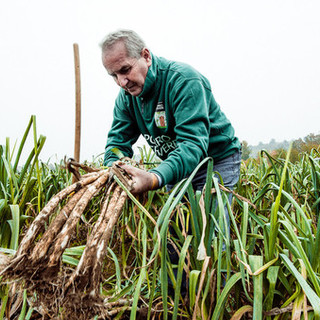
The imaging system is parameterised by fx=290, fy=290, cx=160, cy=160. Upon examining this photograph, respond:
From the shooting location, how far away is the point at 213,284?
85 cm

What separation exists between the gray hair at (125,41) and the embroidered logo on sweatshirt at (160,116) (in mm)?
262

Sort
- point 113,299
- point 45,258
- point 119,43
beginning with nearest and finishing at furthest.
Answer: point 45,258, point 113,299, point 119,43

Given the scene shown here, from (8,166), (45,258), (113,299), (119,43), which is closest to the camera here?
(45,258)

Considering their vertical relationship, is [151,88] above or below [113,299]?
above

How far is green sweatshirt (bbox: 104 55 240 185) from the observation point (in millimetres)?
1178

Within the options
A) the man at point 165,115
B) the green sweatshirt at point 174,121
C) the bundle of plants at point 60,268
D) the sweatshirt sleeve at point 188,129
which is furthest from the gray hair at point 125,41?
the bundle of plants at point 60,268

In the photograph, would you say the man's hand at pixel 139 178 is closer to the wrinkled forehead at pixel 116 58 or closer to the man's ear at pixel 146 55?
the wrinkled forehead at pixel 116 58

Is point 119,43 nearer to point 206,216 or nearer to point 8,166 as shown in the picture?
point 8,166

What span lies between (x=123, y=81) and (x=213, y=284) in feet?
3.05

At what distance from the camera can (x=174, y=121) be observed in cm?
149

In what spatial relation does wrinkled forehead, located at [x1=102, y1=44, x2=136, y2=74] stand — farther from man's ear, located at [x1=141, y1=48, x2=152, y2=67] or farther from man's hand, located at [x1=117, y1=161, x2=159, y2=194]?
man's hand, located at [x1=117, y1=161, x2=159, y2=194]

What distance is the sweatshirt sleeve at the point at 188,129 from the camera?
113 cm

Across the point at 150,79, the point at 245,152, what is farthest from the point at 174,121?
the point at 245,152

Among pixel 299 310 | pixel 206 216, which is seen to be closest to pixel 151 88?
pixel 206 216
